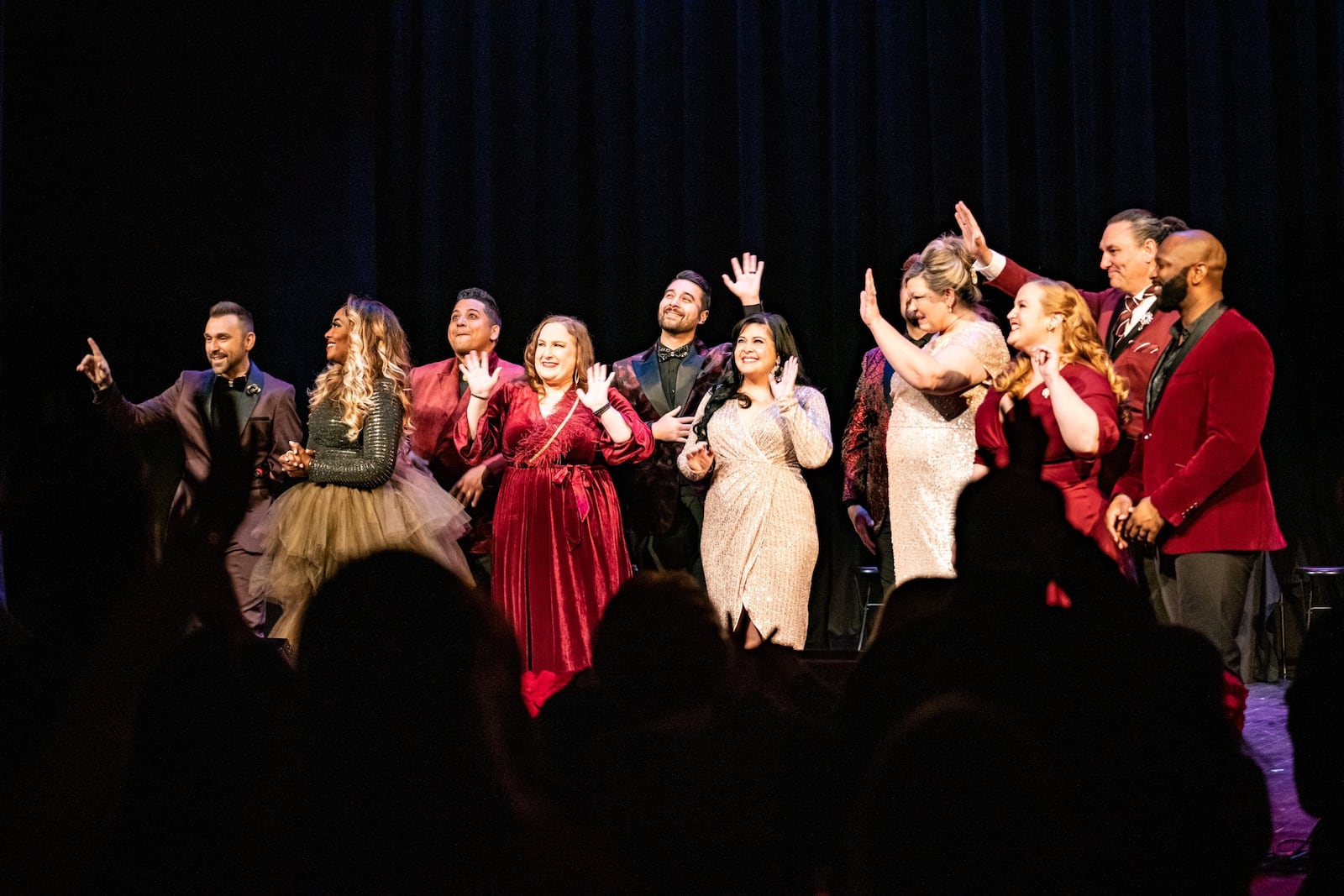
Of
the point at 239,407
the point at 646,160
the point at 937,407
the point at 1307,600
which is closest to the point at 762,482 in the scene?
the point at 937,407

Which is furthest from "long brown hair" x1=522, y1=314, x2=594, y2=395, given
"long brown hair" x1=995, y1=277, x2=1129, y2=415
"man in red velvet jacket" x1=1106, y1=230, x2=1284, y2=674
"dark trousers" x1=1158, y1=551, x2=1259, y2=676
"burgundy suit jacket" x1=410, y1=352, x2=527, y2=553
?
"dark trousers" x1=1158, y1=551, x2=1259, y2=676

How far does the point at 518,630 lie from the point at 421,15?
11.3ft

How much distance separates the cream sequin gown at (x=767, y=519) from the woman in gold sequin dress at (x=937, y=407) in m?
0.36

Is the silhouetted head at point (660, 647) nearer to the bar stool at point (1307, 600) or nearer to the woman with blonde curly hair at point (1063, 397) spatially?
the woman with blonde curly hair at point (1063, 397)

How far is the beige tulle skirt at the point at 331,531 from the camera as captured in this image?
3.82 metres

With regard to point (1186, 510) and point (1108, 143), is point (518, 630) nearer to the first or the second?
point (1186, 510)

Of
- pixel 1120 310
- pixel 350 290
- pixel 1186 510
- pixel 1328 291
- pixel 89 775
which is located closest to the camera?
pixel 89 775

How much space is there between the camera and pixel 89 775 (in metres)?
0.80

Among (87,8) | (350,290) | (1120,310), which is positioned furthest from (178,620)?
(87,8)

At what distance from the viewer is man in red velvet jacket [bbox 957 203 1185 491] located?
10.2 ft

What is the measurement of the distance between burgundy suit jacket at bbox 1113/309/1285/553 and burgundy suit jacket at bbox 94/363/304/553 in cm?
299

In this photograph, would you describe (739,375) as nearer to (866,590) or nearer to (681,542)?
(681,542)

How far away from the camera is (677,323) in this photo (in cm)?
444

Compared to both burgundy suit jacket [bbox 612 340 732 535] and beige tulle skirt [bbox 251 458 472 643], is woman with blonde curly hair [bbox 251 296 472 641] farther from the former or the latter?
burgundy suit jacket [bbox 612 340 732 535]
